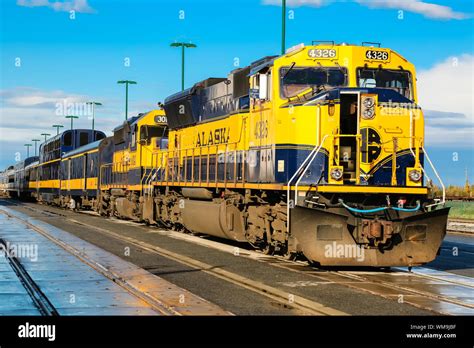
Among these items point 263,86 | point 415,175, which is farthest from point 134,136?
point 415,175

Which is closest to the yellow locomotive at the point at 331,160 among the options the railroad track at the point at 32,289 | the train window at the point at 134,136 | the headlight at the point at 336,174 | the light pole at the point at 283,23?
the headlight at the point at 336,174

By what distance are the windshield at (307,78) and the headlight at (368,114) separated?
1.17 meters

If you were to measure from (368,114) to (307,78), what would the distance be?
1760mm

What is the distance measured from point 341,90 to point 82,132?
40.5m

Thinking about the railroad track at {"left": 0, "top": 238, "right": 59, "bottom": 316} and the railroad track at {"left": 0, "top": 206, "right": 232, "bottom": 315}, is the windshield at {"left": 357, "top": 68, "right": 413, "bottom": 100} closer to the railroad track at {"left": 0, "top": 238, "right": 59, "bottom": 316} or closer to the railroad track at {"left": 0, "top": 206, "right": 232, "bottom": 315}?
the railroad track at {"left": 0, "top": 206, "right": 232, "bottom": 315}

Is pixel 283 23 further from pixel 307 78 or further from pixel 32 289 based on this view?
pixel 32 289

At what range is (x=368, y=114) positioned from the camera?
14.5 m

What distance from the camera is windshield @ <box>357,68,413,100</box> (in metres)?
15.5

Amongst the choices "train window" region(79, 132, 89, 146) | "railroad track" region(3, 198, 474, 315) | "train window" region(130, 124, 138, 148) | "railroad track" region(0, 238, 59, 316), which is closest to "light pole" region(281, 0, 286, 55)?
"train window" region(130, 124, 138, 148)

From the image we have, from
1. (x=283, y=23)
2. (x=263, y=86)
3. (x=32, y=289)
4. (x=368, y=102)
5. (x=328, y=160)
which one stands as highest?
(x=283, y=23)

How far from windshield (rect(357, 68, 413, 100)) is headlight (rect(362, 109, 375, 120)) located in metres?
1.12

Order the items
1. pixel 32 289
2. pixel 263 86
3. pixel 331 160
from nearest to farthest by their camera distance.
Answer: pixel 32 289
pixel 331 160
pixel 263 86

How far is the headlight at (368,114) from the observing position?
14516mm

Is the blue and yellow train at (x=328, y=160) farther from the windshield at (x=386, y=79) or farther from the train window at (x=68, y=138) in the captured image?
the train window at (x=68, y=138)
